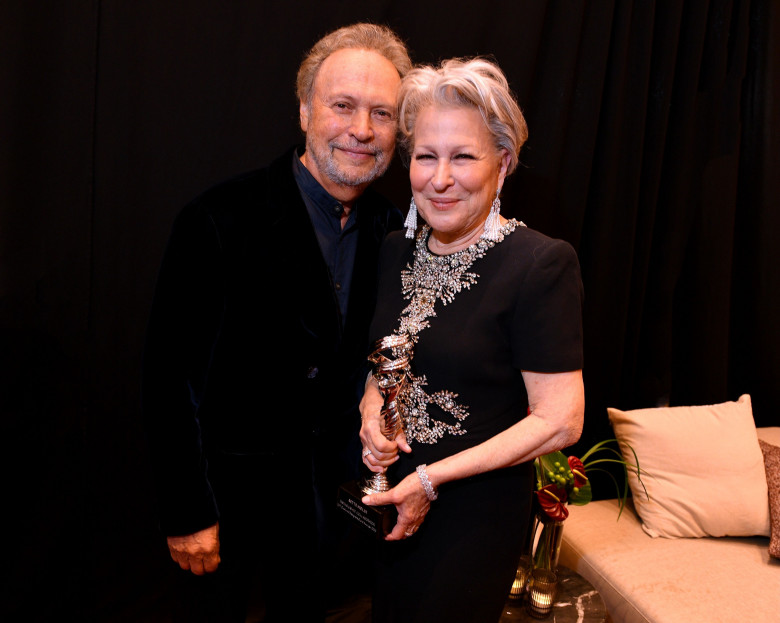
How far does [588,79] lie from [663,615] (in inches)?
74.0

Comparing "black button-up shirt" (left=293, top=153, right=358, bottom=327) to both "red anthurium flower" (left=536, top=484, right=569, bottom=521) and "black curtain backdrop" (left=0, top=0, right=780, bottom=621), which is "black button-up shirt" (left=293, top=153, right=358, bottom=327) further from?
"red anthurium flower" (left=536, top=484, right=569, bottom=521)

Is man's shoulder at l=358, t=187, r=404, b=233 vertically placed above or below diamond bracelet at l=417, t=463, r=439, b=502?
above

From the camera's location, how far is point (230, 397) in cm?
142

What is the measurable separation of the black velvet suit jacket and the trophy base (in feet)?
0.75

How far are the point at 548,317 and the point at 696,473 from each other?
1.45 m

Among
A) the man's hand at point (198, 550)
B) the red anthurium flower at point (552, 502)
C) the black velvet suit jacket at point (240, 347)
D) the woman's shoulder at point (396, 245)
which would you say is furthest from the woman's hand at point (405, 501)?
the red anthurium flower at point (552, 502)

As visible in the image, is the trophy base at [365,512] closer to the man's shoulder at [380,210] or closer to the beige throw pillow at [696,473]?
the man's shoulder at [380,210]

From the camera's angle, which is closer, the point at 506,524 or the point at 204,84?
the point at 506,524

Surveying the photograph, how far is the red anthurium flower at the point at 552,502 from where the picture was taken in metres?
1.82

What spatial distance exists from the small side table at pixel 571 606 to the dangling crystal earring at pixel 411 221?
1.21 metres

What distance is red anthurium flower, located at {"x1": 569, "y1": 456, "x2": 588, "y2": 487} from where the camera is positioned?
1.87 metres

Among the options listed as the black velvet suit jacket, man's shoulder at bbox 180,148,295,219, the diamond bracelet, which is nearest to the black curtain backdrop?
the black velvet suit jacket

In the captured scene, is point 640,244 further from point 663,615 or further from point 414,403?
point 414,403

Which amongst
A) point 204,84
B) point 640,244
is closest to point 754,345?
point 640,244
